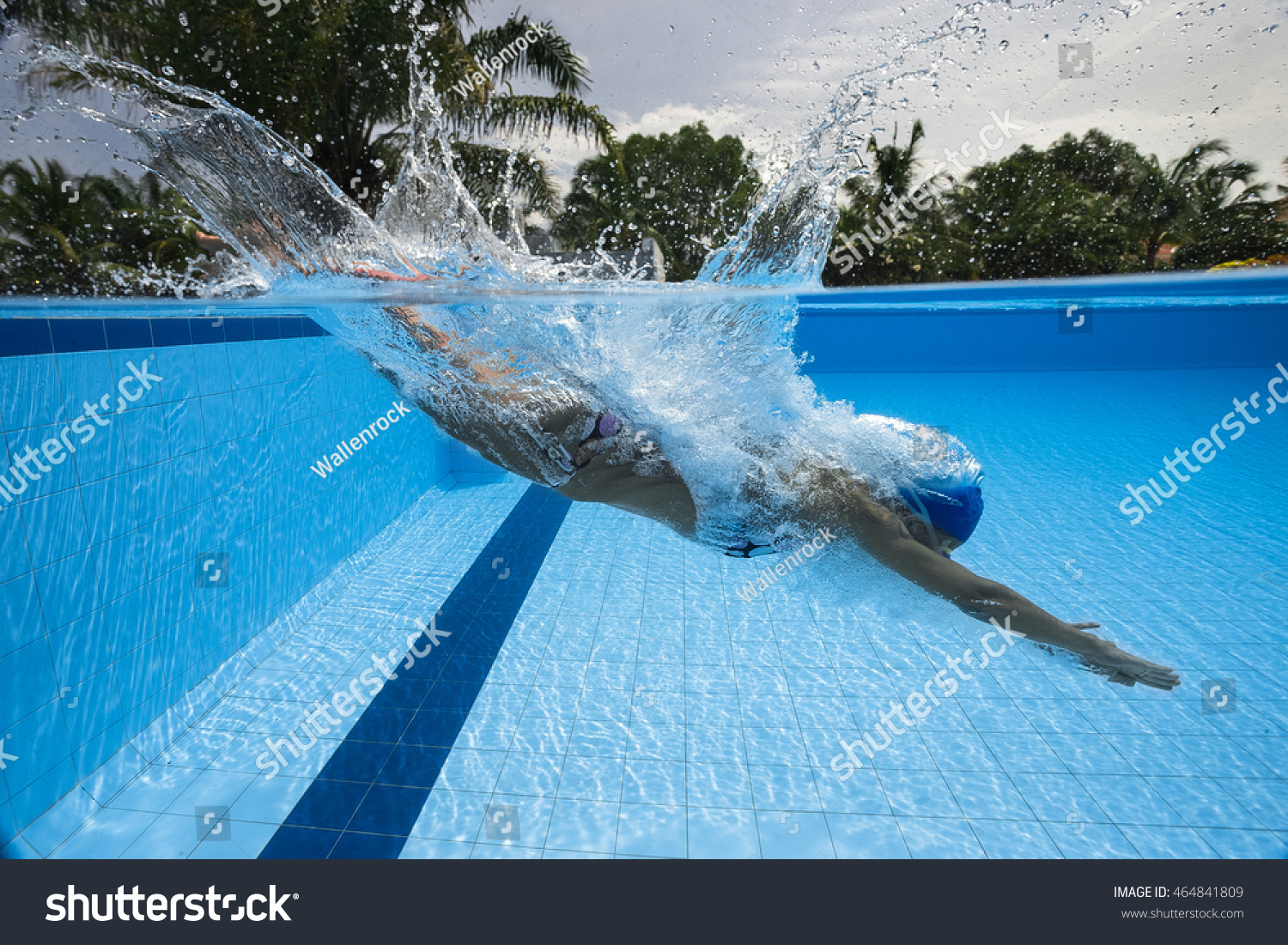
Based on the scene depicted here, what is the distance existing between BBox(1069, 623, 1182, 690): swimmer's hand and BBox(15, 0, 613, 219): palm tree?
4978mm

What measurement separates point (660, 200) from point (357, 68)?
3.20 m

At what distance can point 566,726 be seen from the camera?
4.16 m

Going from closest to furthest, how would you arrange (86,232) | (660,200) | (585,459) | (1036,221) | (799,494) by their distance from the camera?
(799,494) → (585,459) → (86,232) → (660,200) → (1036,221)

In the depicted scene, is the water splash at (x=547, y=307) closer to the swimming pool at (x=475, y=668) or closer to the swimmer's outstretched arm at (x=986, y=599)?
the swimmer's outstretched arm at (x=986, y=599)

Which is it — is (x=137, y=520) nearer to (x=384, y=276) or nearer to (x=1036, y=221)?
(x=384, y=276)

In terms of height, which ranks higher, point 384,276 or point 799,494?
point 384,276

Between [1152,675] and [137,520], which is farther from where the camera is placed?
[137,520]

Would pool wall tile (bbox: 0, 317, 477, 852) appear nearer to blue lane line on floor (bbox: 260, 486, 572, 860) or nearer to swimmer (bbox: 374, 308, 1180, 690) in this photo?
blue lane line on floor (bbox: 260, 486, 572, 860)

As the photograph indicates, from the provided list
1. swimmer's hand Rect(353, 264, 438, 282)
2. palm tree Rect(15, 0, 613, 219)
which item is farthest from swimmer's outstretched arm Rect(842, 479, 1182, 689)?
palm tree Rect(15, 0, 613, 219)

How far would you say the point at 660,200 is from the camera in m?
6.13

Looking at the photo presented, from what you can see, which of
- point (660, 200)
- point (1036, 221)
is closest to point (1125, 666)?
point (660, 200)

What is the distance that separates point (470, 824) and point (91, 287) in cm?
569

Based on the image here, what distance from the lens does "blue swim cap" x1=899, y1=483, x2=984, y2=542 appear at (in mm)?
3484
